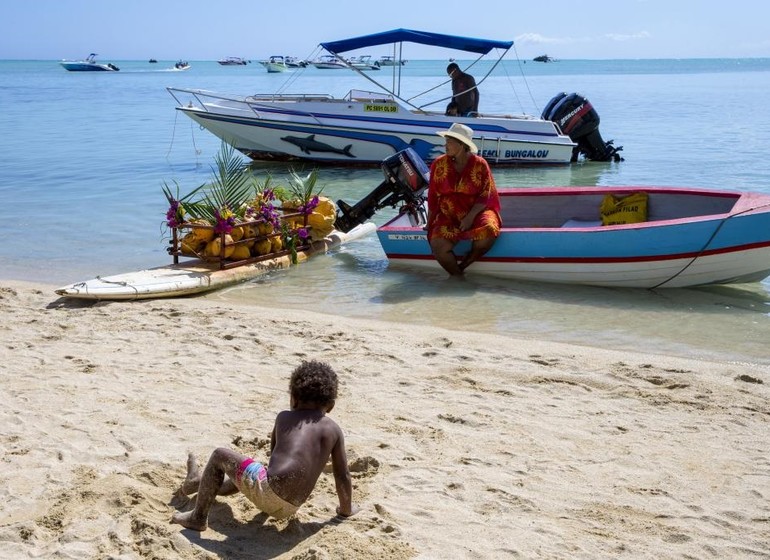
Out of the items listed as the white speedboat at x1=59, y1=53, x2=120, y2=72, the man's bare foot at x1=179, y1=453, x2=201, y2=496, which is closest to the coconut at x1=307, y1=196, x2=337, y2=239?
the man's bare foot at x1=179, y1=453, x2=201, y2=496

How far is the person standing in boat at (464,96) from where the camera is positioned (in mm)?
16469

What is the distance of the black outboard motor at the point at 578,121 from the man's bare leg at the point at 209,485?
15.4 metres

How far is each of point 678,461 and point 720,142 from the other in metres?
21.5

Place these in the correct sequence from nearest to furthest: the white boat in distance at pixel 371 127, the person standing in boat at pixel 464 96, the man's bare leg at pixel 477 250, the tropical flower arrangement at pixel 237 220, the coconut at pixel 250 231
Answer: the tropical flower arrangement at pixel 237 220 < the man's bare leg at pixel 477 250 < the coconut at pixel 250 231 < the person standing in boat at pixel 464 96 < the white boat in distance at pixel 371 127

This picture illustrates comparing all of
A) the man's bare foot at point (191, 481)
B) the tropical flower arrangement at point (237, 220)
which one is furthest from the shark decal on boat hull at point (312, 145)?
the man's bare foot at point (191, 481)

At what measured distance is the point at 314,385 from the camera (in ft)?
12.0

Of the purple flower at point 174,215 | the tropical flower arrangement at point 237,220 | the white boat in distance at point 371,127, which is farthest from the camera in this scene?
the white boat in distance at point 371,127

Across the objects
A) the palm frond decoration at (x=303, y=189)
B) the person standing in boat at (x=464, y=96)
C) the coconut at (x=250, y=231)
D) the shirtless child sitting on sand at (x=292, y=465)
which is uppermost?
the person standing in boat at (x=464, y=96)

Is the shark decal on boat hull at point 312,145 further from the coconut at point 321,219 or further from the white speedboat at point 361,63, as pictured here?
the coconut at point 321,219

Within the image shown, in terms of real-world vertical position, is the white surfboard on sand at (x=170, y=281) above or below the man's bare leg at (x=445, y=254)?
below

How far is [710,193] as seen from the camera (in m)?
9.05

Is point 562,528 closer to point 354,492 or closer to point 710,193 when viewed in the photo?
point 354,492

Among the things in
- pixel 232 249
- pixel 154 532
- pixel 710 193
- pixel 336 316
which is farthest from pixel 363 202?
pixel 154 532

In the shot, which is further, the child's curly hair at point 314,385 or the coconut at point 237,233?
the coconut at point 237,233
